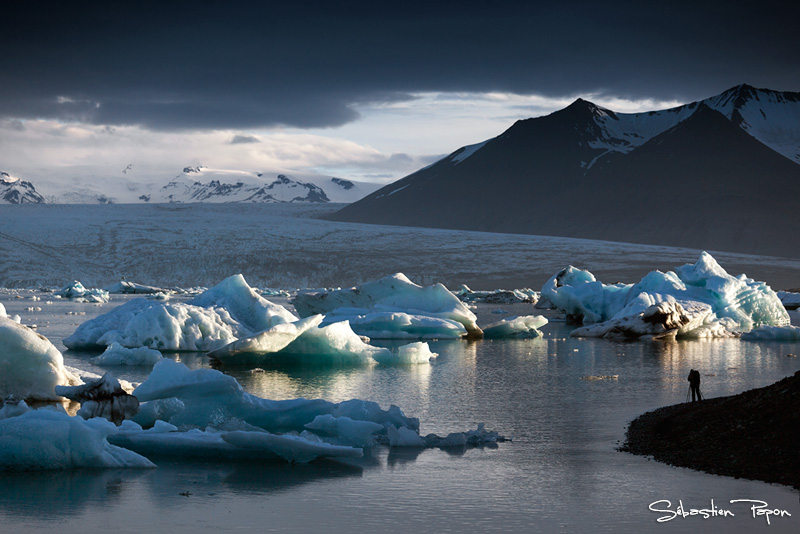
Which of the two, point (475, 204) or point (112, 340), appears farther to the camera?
point (475, 204)

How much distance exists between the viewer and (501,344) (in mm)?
23609

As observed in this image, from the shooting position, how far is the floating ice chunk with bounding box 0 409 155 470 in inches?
316

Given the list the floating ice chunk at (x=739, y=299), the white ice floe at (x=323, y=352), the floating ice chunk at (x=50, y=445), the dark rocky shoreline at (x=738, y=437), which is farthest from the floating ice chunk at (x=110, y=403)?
the floating ice chunk at (x=739, y=299)

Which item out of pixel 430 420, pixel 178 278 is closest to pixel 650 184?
pixel 178 278

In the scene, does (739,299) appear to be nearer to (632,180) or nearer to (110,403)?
(110,403)

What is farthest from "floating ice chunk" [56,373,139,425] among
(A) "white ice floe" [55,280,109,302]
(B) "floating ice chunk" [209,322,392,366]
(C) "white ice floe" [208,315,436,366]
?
(A) "white ice floe" [55,280,109,302]

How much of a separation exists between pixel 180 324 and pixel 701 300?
15.8 meters

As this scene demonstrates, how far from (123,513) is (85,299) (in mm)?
39888

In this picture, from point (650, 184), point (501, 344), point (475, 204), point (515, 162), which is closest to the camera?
point (501, 344)

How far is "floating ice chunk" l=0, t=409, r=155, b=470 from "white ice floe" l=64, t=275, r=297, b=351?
1139cm

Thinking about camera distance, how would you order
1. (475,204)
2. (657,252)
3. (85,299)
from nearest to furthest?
(85,299) < (657,252) < (475,204)

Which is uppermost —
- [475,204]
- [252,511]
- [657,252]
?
[475,204]

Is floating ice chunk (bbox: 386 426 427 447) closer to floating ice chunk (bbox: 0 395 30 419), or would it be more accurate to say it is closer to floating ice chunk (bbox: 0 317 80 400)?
floating ice chunk (bbox: 0 395 30 419)

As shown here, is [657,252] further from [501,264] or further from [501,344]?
[501,344]
